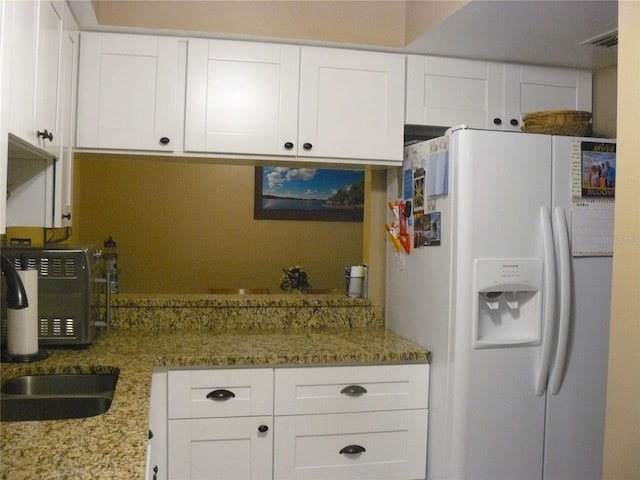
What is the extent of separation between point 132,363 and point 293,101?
1279mm

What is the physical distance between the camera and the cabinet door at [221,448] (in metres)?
2.38

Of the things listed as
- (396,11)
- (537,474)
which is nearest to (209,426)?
(537,474)

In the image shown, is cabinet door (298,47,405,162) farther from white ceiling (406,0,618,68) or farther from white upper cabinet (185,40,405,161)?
white ceiling (406,0,618,68)

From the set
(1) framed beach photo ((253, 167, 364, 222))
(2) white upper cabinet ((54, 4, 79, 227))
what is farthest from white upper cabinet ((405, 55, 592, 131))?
(1) framed beach photo ((253, 167, 364, 222))

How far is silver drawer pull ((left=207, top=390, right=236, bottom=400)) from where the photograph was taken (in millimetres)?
2408

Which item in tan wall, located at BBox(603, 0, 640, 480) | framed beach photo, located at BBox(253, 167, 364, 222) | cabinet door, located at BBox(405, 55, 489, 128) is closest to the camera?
tan wall, located at BBox(603, 0, 640, 480)

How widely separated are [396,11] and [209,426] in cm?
196

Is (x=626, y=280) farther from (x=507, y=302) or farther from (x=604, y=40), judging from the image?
(x=604, y=40)

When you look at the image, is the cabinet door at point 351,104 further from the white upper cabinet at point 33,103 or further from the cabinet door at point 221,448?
the cabinet door at point 221,448

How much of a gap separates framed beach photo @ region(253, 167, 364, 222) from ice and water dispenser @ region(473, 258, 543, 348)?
3.02 m

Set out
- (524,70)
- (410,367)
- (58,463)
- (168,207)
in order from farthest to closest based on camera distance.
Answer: (168,207) < (524,70) < (410,367) < (58,463)

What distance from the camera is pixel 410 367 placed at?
2.59 m

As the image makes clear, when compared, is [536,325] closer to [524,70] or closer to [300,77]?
[524,70]

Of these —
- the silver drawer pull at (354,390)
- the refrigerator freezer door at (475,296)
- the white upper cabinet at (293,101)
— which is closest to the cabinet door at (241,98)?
the white upper cabinet at (293,101)
